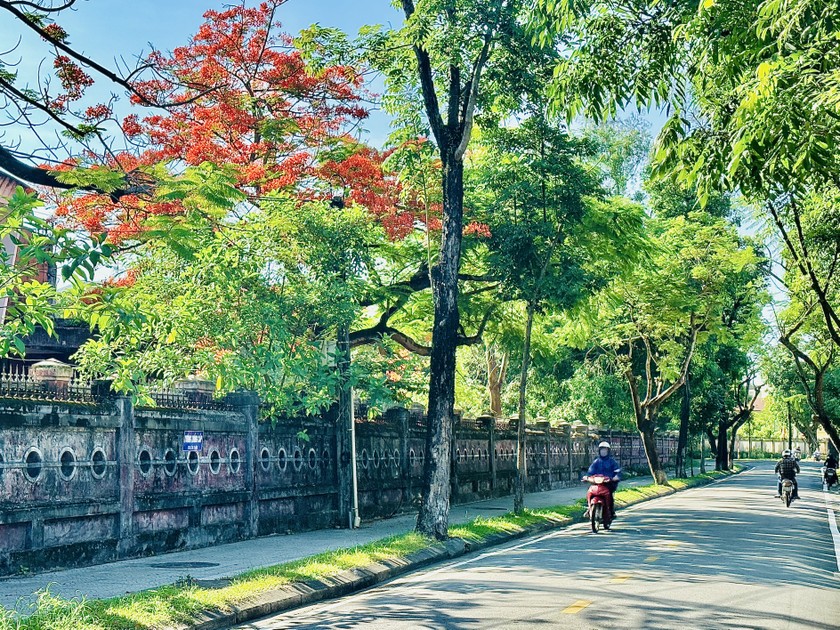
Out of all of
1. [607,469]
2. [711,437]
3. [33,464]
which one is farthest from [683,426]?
[33,464]

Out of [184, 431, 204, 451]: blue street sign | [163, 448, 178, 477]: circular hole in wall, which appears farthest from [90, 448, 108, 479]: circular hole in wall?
[184, 431, 204, 451]: blue street sign

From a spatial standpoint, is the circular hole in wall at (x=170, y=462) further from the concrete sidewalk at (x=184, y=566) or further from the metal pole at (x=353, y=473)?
the metal pole at (x=353, y=473)

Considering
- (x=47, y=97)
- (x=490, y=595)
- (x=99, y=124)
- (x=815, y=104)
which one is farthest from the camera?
(x=490, y=595)

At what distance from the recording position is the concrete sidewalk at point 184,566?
11289 mm

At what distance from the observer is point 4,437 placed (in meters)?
12.4

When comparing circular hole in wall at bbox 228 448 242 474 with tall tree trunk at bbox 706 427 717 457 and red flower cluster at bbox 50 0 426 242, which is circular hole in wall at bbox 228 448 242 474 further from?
tall tree trunk at bbox 706 427 717 457

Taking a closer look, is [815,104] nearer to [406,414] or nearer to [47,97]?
[47,97]

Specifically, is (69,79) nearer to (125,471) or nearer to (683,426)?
(125,471)

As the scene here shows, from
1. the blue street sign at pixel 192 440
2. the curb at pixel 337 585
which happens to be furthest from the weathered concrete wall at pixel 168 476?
the curb at pixel 337 585

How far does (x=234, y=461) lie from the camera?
17.5 metres

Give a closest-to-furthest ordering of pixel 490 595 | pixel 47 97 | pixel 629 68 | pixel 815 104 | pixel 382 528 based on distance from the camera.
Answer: pixel 815 104
pixel 47 97
pixel 629 68
pixel 490 595
pixel 382 528

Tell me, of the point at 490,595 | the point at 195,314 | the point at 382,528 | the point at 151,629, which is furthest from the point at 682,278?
the point at 151,629

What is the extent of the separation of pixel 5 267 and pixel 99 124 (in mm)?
1784

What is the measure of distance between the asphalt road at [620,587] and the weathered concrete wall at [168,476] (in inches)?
170
